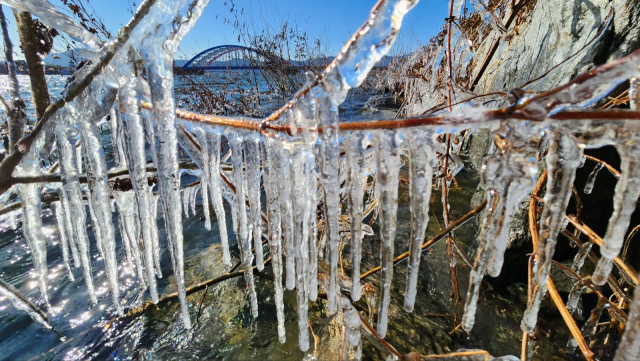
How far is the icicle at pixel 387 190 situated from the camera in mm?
650

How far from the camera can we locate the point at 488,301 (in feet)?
7.27

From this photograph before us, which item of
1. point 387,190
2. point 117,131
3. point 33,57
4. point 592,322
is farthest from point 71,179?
point 592,322

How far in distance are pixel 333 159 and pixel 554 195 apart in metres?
0.54

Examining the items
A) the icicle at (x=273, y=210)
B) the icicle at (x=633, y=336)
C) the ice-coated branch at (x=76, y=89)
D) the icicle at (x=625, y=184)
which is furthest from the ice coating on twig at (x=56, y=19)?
the icicle at (x=633, y=336)

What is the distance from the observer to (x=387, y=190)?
74 centimetres

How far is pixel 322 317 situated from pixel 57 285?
2.52 metres

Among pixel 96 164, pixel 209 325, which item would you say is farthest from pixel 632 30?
pixel 209 325

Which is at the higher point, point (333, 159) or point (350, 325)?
point (333, 159)

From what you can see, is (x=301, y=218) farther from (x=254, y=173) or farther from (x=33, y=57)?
(x=33, y=57)

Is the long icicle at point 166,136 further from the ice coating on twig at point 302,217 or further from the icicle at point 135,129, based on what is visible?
the ice coating on twig at point 302,217

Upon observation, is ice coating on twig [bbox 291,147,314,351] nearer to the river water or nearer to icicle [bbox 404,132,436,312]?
icicle [bbox 404,132,436,312]

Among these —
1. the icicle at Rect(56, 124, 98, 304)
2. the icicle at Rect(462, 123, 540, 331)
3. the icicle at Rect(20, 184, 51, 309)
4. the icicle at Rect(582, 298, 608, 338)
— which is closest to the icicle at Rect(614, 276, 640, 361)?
the icicle at Rect(462, 123, 540, 331)

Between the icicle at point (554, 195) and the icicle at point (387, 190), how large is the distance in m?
0.32

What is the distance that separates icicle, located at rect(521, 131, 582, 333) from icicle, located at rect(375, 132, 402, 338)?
0.32 m
